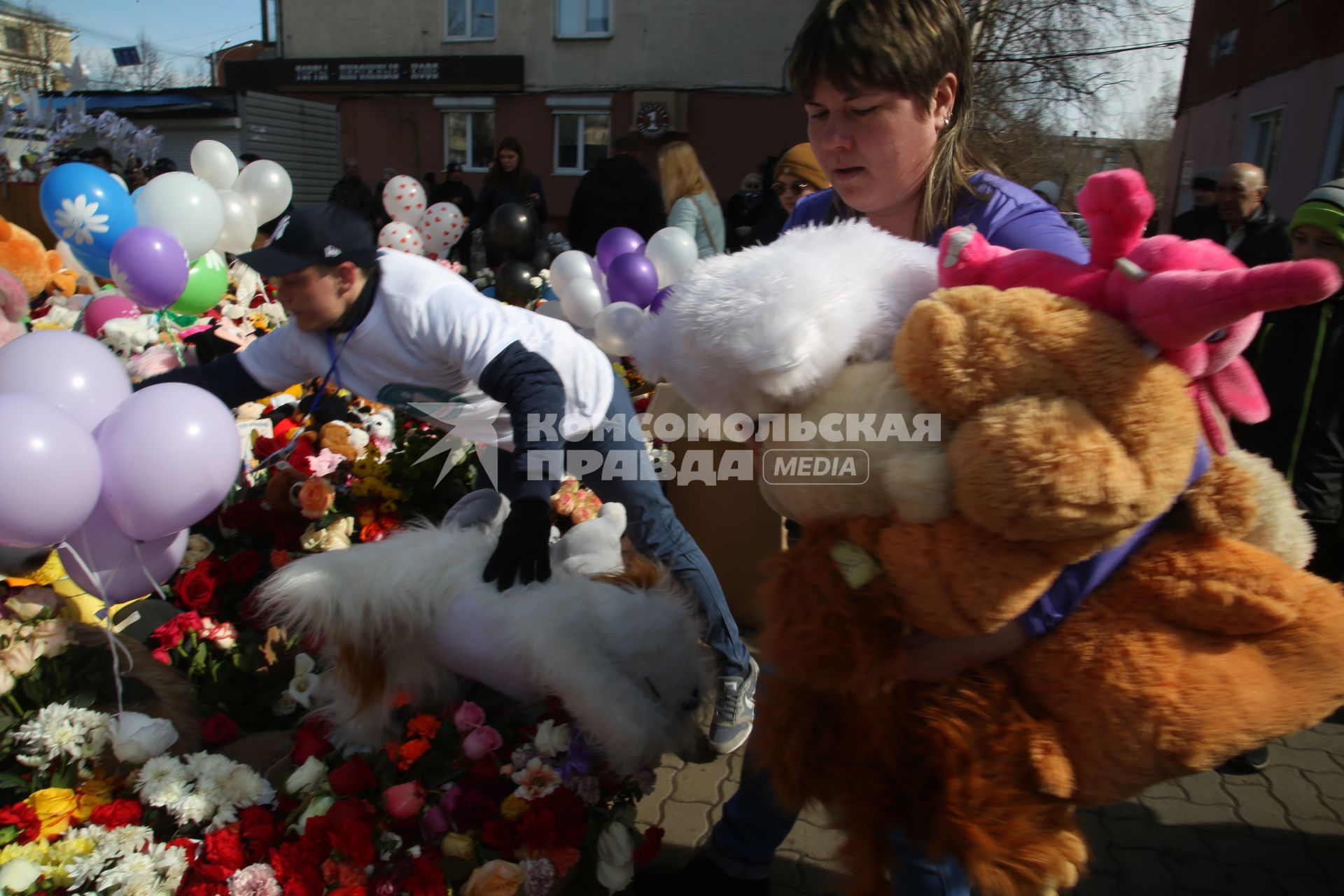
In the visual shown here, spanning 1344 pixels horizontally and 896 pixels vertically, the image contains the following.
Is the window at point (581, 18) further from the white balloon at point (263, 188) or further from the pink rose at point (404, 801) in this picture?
the pink rose at point (404, 801)

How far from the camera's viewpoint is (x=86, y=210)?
168 inches

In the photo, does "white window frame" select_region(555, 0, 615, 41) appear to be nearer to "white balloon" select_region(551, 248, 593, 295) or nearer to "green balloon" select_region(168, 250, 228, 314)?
"white balloon" select_region(551, 248, 593, 295)


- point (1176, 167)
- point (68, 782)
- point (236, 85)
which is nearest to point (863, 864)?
point (68, 782)

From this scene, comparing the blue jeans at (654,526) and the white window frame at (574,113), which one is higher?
the white window frame at (574,113)

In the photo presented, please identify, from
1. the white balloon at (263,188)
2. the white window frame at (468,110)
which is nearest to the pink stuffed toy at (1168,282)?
the white balloon at (263,188)

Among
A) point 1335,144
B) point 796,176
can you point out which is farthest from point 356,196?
point 1335,144

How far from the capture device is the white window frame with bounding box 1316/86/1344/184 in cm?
882

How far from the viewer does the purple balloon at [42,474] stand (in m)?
1.62

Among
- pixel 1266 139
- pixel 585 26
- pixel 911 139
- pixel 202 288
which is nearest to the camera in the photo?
pixel 911 139

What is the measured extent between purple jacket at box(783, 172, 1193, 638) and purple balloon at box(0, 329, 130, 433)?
1.79 m

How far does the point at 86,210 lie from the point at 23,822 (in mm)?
3549

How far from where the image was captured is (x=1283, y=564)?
1.07m

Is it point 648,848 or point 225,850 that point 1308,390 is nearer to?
point 648,848

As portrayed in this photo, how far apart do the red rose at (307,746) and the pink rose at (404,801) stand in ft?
0.75
